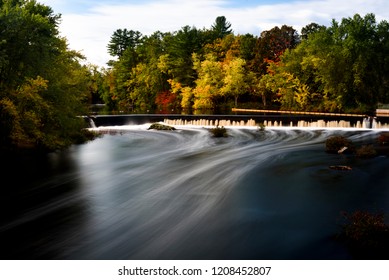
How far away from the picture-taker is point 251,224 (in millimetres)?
13047

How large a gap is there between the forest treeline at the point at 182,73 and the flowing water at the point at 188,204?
14.5 feet

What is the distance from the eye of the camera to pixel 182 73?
8706 cm

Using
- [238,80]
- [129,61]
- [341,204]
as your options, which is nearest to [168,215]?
[341,204]

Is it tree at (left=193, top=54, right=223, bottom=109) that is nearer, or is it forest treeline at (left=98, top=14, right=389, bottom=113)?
forest treeline at (left=98, top=14, right=389, bottom=113)

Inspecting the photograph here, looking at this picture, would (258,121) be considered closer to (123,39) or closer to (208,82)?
(208,82)

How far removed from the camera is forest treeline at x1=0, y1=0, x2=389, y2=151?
26.4 m

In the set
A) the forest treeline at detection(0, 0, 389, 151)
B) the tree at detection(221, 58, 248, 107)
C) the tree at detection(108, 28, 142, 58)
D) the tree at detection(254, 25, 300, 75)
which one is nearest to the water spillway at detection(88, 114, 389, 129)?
the forest treeline at detection(0, 0, 389, 151)

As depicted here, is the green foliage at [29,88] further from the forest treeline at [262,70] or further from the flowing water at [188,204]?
the forest treeline at [262,70]

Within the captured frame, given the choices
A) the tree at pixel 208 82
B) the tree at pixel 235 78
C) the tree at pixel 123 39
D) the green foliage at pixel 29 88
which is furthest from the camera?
the tree at pixel 123 39

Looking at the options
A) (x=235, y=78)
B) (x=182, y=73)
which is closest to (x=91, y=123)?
(x=235, y=78)

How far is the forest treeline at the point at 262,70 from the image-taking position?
200ft

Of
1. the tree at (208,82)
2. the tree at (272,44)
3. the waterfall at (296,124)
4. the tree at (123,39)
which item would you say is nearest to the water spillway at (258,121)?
the waterfall at (296,124)

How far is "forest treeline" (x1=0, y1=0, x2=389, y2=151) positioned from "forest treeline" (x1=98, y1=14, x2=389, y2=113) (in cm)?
19

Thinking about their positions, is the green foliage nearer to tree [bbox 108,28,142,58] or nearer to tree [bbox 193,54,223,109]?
tree [bbox 193,54,223,109]
